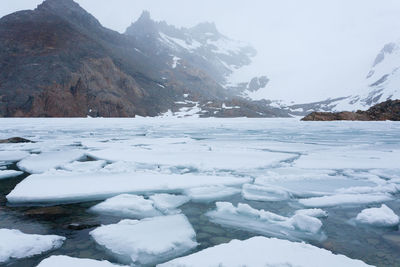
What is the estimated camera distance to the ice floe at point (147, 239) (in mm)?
3697

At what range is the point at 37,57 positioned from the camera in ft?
336

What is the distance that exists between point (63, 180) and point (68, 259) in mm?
4046

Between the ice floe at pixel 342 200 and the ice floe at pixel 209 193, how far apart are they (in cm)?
152

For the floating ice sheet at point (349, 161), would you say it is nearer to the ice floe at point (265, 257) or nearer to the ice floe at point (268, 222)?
the ice floe at point (268, 222)

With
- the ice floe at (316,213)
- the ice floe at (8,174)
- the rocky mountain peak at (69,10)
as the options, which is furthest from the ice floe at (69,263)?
the rocky mountain peak at (69,10)

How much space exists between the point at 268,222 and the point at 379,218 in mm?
1752

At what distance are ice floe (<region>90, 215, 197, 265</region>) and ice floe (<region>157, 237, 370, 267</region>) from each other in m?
0.38

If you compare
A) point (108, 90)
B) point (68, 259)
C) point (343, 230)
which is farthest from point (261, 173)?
point (108, 90)

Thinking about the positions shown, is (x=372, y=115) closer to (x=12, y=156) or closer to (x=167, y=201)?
(x=12, y=156)

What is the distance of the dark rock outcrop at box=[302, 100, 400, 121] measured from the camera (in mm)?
80562

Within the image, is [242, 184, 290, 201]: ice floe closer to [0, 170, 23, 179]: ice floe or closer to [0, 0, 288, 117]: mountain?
[0, 170, 23, 179]: ice floe

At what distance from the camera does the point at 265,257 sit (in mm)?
3432

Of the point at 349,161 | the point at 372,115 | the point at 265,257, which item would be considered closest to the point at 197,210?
the point at 265,257

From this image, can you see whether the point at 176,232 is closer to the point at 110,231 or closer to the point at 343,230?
the point at 110,231
